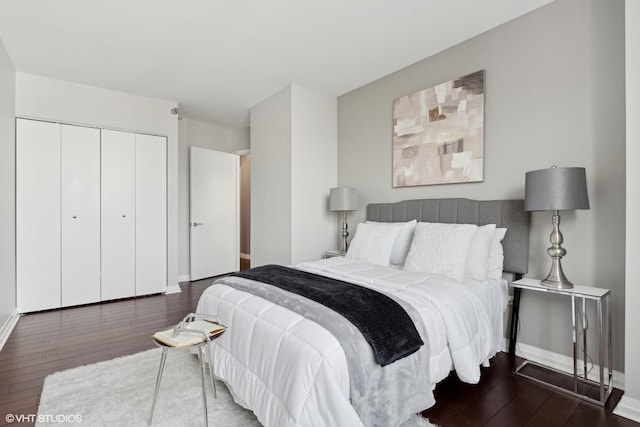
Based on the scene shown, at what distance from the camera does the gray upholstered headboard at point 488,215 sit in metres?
2.47

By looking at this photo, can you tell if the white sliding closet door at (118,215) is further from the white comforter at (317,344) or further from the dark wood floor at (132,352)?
the white comforter at (317,344)

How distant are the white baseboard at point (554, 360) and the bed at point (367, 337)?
43cm

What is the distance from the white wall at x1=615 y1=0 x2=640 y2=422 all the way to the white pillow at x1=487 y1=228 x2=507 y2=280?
0.76 m

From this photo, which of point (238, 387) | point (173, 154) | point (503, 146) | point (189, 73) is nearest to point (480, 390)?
point (238, 387)

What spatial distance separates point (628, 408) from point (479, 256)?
112cm

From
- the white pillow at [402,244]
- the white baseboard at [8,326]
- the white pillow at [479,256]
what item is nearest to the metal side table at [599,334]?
the white pillow at [479,256]

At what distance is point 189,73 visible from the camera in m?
3.56

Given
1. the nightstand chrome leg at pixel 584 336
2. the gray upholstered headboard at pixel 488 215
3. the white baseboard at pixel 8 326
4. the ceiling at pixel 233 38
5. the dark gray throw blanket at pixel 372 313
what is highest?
the ceiling at pixel 233 38

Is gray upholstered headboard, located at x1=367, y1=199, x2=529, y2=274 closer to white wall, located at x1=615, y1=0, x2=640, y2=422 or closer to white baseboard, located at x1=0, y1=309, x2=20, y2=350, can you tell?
white wall, located at x1=615, y1=0, x2=640, y2=422

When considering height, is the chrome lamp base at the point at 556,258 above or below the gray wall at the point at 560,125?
below

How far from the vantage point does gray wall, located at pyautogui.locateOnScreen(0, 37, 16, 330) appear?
9.70 ft

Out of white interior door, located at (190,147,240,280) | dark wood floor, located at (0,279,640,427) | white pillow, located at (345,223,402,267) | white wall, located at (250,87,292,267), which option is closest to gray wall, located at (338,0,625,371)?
dark wood floor, located at (0,279,640,427)

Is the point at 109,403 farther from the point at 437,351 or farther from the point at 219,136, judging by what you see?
the point at 219,136

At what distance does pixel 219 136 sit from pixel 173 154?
146 cm
